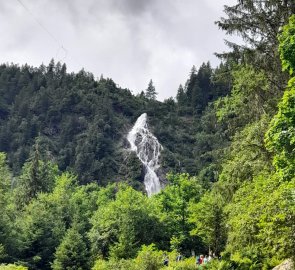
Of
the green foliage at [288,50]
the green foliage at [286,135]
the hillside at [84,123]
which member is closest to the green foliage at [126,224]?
the green foliage at [286,135]

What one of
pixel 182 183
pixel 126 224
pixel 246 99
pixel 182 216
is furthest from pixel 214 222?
pixel 182 183

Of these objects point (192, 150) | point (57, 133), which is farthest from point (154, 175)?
point (57, 133)

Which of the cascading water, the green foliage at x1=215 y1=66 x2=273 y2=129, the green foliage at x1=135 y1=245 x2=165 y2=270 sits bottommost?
the green foliage at x1=135 y1=245 x2=165 y2=270

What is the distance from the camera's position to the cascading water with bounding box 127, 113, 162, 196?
297ft

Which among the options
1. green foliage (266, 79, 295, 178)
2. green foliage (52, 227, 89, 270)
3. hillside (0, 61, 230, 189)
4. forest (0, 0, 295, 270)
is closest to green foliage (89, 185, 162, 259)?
forest (0, 0, 295, 270)

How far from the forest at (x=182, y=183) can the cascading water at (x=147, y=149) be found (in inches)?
69.9

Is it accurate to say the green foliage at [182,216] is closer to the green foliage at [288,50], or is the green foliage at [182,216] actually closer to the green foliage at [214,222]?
the green foliage at [214,222]

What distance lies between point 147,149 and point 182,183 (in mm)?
55903

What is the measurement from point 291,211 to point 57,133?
107 m

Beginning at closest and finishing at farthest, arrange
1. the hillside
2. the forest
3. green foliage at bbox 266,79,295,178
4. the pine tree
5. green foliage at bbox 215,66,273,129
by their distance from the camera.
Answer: green foliage at bbox 266,79,295,178
the forest
green foliage at bbox 215,66,273,129
the hillside
the pine tree

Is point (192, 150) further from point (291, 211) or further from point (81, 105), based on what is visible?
point (291, 211)

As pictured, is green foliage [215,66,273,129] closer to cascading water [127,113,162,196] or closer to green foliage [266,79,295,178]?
green foliage [266,79,295,178]

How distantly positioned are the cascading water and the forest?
5.82ft

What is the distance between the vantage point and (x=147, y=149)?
100812 millimetres
